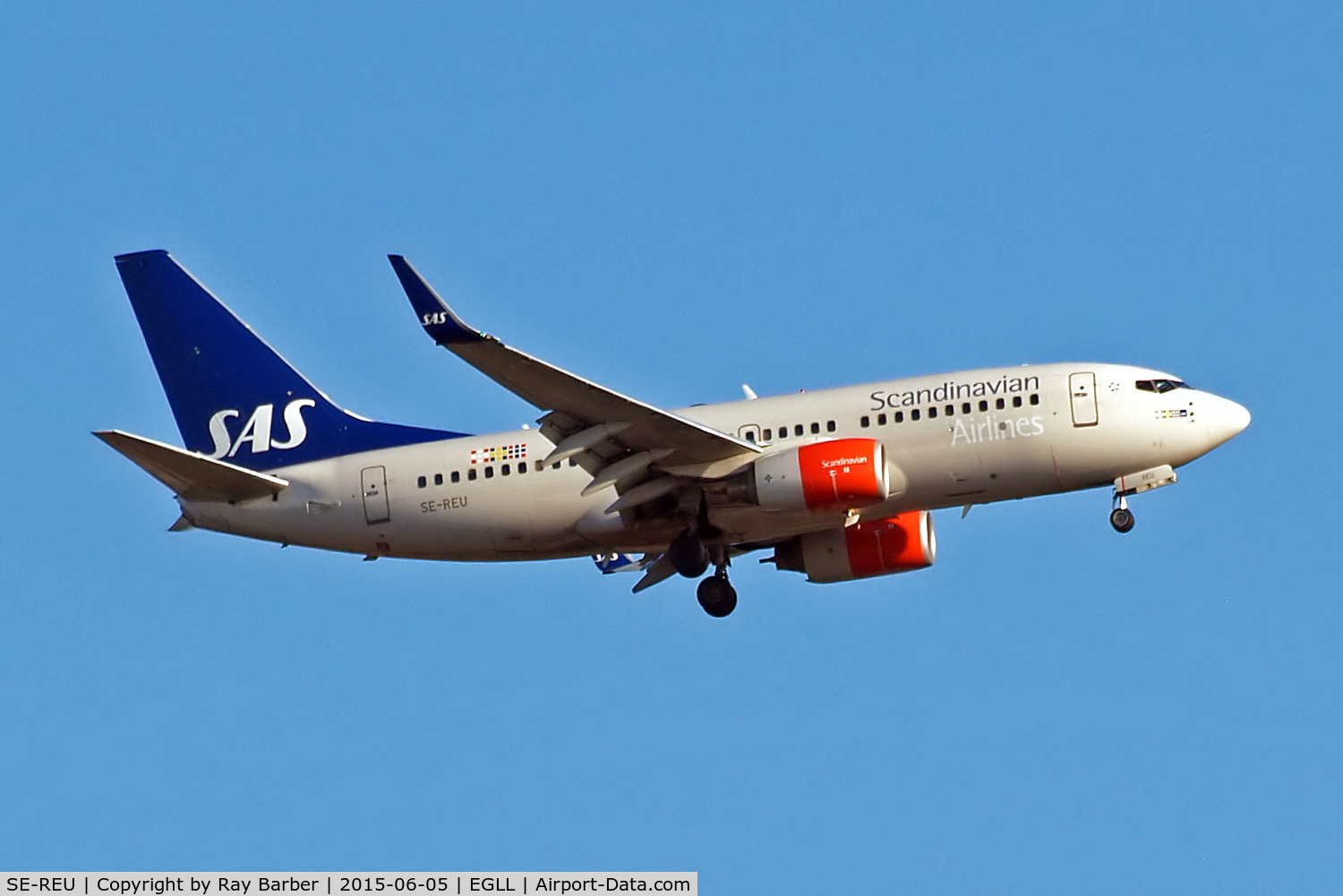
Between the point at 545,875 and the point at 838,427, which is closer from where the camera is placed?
the point at 545,875

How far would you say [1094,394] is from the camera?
153ft

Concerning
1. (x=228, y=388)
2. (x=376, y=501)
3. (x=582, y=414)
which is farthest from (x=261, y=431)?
(x=582, y=414)

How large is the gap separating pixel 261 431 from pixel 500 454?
6.58 m

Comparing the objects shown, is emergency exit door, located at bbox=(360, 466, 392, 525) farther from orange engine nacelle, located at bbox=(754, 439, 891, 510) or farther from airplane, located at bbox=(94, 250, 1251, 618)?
orange engine nacelle, located at bbox=(754, 439, 891, 510)

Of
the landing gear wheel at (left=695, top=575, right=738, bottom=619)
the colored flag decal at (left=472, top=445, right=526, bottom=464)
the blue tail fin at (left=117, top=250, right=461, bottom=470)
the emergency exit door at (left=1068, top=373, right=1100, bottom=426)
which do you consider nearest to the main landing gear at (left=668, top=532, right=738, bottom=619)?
the landing gear wheel at (left=695, top=575, right=738, bottom=619)

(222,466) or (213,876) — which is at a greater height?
(222,466)

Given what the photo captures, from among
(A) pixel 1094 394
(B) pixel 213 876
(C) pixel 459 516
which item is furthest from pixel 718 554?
(B) pixel 213 876

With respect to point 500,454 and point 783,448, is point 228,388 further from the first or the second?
point 783,448

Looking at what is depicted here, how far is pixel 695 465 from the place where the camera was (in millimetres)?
46844

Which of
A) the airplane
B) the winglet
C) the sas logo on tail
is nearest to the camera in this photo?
the winglet

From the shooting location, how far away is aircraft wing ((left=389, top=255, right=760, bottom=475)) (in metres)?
41.9

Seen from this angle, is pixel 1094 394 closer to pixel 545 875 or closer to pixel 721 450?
pixel 721 450

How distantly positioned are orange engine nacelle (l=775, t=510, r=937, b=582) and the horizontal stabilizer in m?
12.2

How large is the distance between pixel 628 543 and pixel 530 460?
9.33 ft
